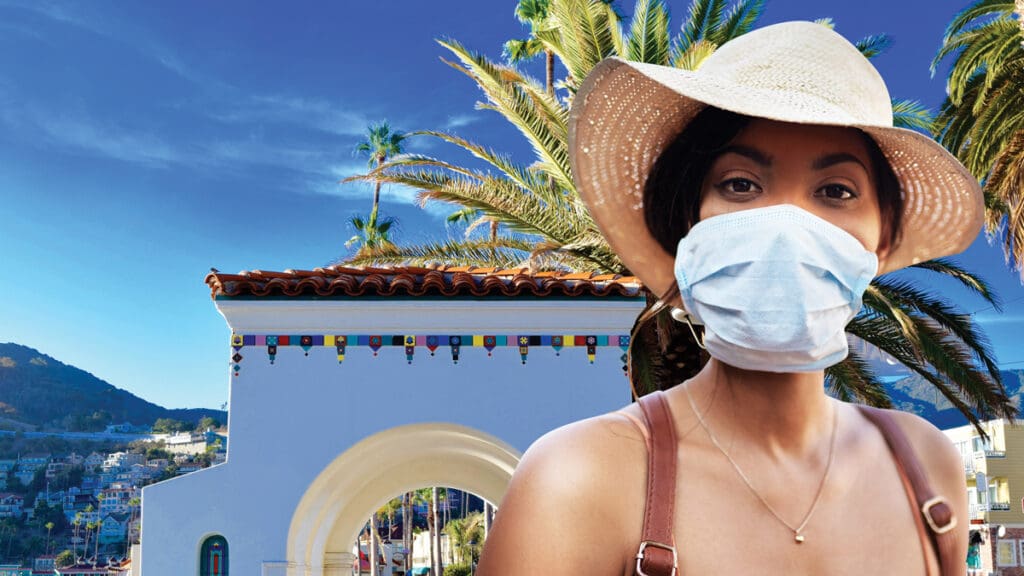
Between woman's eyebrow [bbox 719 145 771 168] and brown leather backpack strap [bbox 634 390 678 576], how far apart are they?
1.52ft

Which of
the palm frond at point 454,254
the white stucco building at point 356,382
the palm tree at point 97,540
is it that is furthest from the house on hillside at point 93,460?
the white stucco building at point 356,382

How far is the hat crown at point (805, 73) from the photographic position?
1.94 meters

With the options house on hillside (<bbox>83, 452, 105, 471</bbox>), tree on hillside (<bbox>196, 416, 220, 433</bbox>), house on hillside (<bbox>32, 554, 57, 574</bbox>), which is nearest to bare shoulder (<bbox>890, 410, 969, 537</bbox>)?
house on hillside (<bbox>32, 554, 57, 574</bbox>)

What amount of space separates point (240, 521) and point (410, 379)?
5.84ft

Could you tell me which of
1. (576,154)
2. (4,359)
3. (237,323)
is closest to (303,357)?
(237,323)

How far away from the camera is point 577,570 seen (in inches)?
71.2

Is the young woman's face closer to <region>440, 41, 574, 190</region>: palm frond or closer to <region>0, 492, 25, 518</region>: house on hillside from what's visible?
<region>440, 41, 574, 190</region>: palm frond

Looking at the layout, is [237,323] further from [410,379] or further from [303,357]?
[410,379]

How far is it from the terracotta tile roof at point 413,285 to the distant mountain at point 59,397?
130m

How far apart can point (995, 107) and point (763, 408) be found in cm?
1453

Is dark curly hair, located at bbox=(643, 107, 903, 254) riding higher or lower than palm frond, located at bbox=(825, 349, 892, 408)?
lower

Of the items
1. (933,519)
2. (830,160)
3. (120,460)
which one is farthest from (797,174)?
(120,460)

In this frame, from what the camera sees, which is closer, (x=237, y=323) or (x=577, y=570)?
(x=577, y=570)

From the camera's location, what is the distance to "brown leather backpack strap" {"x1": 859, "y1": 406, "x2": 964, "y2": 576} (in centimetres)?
200
